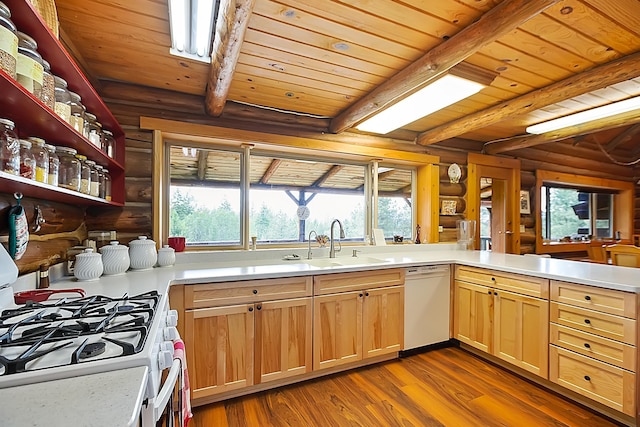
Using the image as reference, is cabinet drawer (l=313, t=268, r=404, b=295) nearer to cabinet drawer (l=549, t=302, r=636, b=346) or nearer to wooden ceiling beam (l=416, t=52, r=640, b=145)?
cabinet drawer (l=549, t=302, r=636, b=346)

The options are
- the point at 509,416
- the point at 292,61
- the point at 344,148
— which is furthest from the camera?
the point at 344,148

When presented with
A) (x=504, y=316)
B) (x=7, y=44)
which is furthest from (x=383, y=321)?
(x=7, y=44)

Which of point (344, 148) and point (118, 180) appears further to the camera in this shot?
point (344, 148)

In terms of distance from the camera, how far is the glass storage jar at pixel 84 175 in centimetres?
158

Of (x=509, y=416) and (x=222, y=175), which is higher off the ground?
(x=222, y=175)

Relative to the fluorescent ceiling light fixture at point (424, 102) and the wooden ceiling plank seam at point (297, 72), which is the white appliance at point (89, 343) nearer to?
the wooden ceiling plank seam at point (297, 72)

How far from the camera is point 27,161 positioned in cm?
112

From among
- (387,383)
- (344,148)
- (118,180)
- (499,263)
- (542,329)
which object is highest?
(344,148)

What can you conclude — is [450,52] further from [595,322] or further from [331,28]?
[595,322]

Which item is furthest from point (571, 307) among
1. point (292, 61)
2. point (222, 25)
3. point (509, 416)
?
point (222, 25)

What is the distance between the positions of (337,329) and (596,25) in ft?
8.04

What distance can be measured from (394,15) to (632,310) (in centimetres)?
210

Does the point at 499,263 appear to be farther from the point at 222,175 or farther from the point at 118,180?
the point at 118,180

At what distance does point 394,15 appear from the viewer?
1587 millimetres
